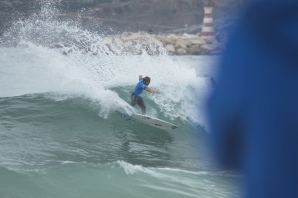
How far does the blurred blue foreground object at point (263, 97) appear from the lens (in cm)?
118

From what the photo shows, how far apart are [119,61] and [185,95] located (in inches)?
159

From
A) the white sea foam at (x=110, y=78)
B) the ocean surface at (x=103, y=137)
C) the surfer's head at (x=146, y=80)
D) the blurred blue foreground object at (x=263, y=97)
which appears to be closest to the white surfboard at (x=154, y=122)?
the ocean surface at (x=103, y=137)

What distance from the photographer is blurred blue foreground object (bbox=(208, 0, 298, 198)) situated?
3.86ft

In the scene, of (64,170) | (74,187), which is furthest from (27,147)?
(74,187)

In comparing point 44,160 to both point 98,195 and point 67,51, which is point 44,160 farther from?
point 67,51


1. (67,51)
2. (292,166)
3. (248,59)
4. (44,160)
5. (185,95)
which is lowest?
(44,160)

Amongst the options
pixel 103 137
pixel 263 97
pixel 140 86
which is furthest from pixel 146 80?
pixel 263 97

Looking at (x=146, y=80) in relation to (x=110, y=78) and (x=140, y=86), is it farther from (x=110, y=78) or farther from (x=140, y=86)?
(x=110, y=78)

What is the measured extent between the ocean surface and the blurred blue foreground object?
119mm

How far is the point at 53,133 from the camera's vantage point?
1052cm

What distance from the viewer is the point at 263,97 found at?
1229 mm

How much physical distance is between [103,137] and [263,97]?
9494 mm

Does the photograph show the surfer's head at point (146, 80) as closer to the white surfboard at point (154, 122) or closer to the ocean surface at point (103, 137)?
the white surfboard at point (154, 122)

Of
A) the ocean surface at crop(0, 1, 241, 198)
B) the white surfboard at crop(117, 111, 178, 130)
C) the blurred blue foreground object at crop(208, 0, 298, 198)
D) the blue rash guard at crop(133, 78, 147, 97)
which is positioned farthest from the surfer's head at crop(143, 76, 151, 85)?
the blurred blue foreground object at crop(208, 0, 298, 198)
